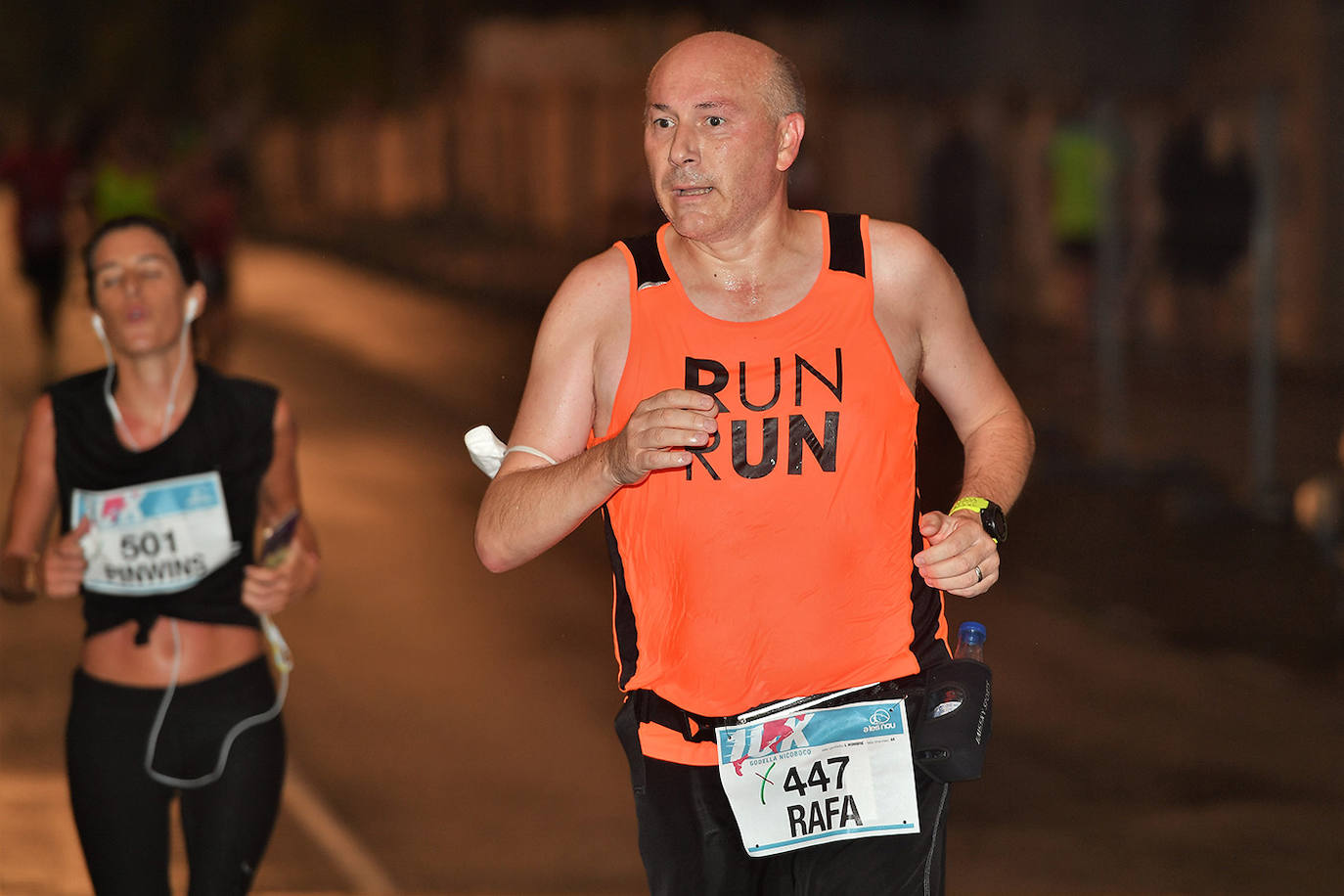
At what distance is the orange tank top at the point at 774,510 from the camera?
10.9ft

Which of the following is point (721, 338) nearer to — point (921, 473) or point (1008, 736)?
point (1008, 736)

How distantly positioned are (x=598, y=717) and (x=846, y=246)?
4.45 m

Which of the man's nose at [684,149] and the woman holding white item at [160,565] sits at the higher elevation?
the man's nose at [684,149]

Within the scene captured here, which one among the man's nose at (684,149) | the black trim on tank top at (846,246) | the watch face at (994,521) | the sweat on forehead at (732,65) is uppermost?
the sweat on forehead at (732,65)

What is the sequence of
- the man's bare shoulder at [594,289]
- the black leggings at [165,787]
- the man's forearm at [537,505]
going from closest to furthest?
1. the man's forearm at [537,505]
2. the man's bare shoulder at [594,289]
3. the black leggings at [165,787]

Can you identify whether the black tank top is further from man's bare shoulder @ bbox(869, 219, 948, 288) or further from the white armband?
man's bare shoulder @ bbox(869, 219, 948, 288)

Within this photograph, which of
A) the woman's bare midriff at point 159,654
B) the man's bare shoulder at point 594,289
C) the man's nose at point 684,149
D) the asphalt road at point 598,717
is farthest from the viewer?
the asphalt road at point 598,717

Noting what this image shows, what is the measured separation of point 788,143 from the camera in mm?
3436

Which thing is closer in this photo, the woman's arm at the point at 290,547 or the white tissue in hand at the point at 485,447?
the white tissue in hand at the point at 485,447

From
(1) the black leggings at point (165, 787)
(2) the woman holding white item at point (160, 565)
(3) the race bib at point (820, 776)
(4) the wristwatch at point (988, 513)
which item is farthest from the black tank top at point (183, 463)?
(4) the wristwatch at point (988, 513)

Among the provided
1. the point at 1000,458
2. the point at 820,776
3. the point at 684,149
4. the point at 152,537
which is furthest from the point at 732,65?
the point at 152,537

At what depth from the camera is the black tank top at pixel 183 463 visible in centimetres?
431

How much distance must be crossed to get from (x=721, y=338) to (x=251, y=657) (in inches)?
61.4

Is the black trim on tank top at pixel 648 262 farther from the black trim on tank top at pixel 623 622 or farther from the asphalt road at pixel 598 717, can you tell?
the asphalt road at pixel 598 717
